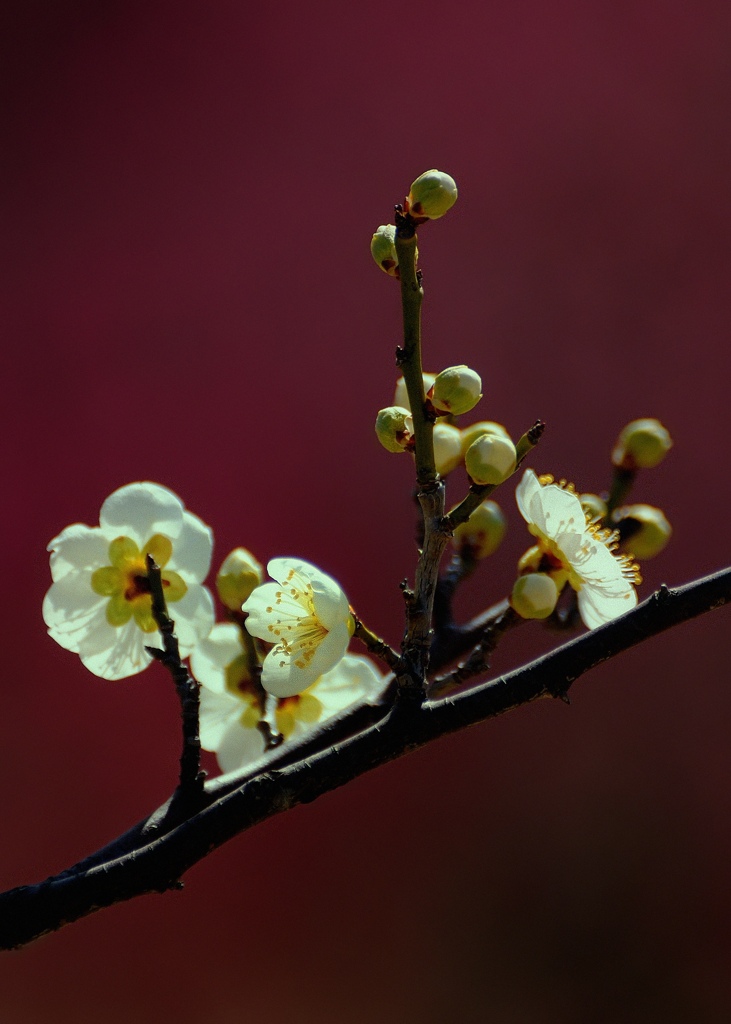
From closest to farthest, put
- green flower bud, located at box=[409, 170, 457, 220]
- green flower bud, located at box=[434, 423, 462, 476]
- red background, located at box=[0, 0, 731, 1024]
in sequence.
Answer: green flower bud, located at box=[409, 170, 457, 220], green flower bud, located at box=[434, 423, 462, 476], red background, located at box=[0, 0, 731, 1024]

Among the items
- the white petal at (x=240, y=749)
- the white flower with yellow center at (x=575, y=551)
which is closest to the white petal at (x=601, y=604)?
the white flower with yellow center at (x=575, y=551)

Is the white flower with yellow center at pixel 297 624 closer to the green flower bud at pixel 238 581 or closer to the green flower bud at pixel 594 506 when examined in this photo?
the green flower bud at pixel 238 581

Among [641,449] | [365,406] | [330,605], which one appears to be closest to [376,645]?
[330,605]

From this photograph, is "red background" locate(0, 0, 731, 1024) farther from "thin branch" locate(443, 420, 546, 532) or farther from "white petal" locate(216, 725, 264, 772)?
"thin branch" locate(443, 420, 546, 532)

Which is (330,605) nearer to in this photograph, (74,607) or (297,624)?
(297,624)

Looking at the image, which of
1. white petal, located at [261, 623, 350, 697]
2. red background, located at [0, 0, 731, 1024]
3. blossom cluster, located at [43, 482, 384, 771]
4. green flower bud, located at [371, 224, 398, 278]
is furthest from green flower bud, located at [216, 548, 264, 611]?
red background, located at [0, 0, 731, 1024]

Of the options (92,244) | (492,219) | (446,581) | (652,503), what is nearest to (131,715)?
(92,244)
